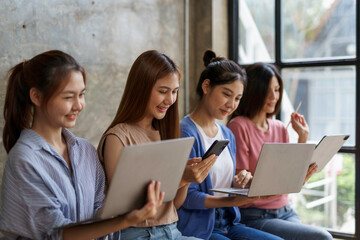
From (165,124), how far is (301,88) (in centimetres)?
152

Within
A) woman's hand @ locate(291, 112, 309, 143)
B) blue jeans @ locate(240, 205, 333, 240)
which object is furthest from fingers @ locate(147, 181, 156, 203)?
woman's hand @ locate(291, 112, 309, 143)

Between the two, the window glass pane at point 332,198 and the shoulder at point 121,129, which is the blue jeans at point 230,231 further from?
the window glass pane at point 332,198

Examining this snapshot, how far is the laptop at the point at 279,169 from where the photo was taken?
77.8 inches

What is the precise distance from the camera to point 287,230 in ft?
8.13

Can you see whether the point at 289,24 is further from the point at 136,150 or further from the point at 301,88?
the point at 136,150

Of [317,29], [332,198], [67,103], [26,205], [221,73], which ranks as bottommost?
[332,198]

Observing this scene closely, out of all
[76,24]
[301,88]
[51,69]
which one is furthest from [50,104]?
[301,88]

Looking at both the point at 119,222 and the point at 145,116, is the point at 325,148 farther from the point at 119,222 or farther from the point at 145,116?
the point at 119,222

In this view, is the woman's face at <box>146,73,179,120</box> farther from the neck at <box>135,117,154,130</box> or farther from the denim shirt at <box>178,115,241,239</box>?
the denim shirt at <box>178,115,241,239</box>

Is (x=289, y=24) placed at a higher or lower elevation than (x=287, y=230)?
higher

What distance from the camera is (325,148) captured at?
7.79 feet

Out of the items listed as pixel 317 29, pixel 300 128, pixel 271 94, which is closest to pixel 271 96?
pixel 271 94

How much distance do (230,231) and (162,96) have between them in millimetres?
857

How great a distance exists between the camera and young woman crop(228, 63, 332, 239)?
252 cm
